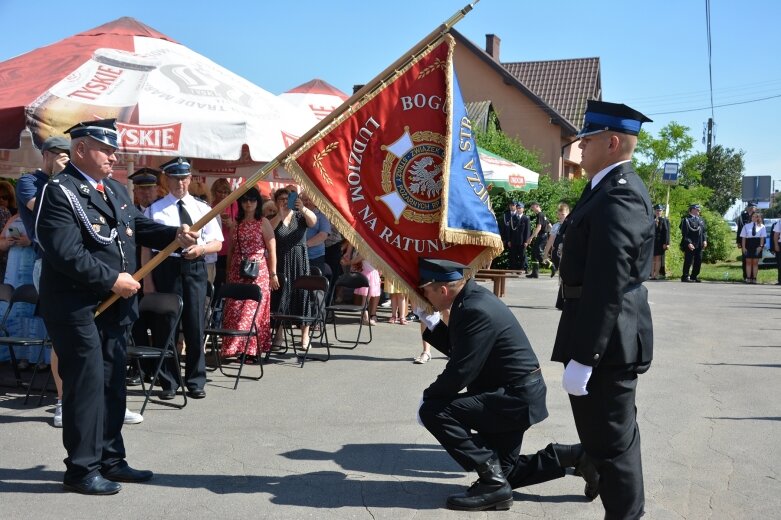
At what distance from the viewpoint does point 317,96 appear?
570 inches

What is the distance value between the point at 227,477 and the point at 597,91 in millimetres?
47881

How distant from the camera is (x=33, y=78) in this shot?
29.0 ft

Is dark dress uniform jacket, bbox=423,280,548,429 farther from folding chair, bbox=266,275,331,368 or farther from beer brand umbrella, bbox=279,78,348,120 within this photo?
beer brand umbrella, bbox=279,78,348,120

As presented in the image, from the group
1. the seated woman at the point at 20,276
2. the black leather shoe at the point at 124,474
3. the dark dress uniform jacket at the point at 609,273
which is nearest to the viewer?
the dark dress uniform jacket at the point at 609,273

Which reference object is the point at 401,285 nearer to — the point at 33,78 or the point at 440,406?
the point at 440,406

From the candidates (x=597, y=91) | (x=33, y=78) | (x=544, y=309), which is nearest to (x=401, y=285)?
(x=33, y=78)

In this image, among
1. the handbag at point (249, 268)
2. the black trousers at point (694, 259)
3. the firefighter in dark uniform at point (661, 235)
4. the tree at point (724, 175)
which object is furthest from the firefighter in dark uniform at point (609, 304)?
the tree at point (724, 175)

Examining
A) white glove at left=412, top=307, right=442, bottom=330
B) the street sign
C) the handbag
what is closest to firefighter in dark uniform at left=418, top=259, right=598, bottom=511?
white glove at left=412, top=307, right=442, bottom=330

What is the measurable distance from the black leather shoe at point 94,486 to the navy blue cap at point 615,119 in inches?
132

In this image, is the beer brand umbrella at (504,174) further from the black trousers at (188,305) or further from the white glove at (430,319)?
the white glove at (430,319)

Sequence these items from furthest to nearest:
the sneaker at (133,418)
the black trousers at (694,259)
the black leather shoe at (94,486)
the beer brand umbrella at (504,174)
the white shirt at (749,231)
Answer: the black trousers at (694,259) < the white shirt at (749,231) < the beer brand umbrella at (504,174) < the sneaker at (133,418) < the black leather shoe at (94,486)

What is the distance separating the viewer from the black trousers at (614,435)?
4.06 metres

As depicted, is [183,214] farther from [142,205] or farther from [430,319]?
[430,319]

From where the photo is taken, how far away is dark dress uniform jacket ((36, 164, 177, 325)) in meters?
4.93
